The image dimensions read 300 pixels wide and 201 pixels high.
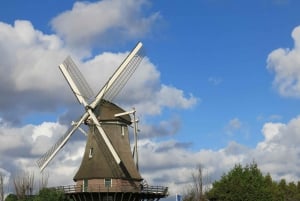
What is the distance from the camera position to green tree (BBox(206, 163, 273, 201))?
5891 centimetres

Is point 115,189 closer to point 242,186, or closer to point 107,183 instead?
point 107,183

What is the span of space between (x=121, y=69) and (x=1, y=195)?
2093cm

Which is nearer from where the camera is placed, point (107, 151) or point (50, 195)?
point (50, 195)

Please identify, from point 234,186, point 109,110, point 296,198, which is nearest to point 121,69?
point 109,110

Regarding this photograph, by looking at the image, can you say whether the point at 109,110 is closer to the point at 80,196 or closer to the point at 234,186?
the point at 80,196

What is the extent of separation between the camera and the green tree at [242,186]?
58906 millimetres

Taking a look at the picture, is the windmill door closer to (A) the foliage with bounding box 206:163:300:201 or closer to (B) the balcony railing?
(B) the balcony railing

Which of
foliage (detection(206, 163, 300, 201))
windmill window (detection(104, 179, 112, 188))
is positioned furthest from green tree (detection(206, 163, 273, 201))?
windmill window (detection(104, 179, 112, 188))

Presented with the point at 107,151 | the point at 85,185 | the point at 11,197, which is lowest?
the point at 11,197

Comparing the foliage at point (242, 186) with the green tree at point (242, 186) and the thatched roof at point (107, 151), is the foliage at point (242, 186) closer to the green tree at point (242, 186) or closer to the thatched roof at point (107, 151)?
the green tree at point (242, 186)

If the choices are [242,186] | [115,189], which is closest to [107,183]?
[115,189]

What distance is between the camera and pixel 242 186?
5978 cm

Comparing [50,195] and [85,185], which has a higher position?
[85,185]

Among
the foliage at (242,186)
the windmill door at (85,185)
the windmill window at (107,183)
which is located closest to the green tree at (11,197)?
the windmill door at (85,185)
